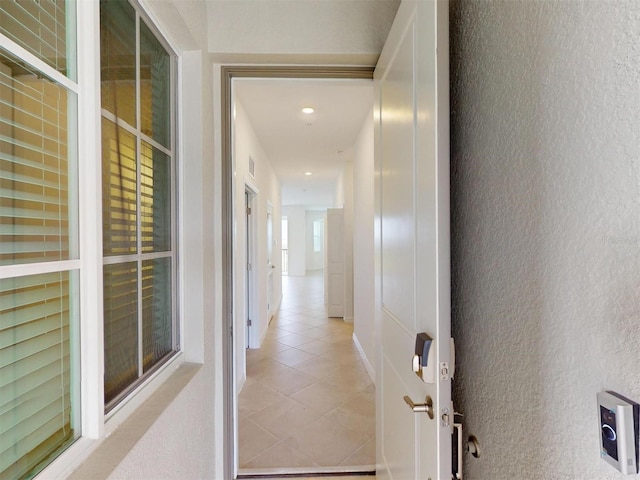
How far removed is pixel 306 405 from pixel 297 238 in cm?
968

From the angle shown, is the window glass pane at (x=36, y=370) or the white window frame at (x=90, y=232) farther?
the white window frame at (x=90, y=232)

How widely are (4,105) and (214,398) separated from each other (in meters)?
1.52

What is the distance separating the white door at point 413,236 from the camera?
0.86 m

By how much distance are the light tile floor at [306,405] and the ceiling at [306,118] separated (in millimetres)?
2245

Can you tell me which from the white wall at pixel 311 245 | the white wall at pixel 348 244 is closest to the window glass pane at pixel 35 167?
the white wall at pixel 348 244

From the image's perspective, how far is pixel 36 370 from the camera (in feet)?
2.32

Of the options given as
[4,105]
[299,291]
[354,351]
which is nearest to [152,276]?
[4,105]

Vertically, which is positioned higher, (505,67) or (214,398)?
(505,67)

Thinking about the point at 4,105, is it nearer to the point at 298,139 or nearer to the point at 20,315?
the point at 20,315

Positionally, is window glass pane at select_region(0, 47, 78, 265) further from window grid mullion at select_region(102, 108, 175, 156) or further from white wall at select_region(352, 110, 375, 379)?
white wall at select_region(352, 110, 375, 379)

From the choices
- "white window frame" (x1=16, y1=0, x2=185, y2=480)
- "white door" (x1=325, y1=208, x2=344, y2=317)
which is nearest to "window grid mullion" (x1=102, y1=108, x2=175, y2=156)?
"white window frame" (x1=16, y1=0, x2=185, y2=480)

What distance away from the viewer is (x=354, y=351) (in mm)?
3922

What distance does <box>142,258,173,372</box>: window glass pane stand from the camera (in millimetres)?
1200

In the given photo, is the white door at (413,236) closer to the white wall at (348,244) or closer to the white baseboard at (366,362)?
the white baseboard at (366,362)
